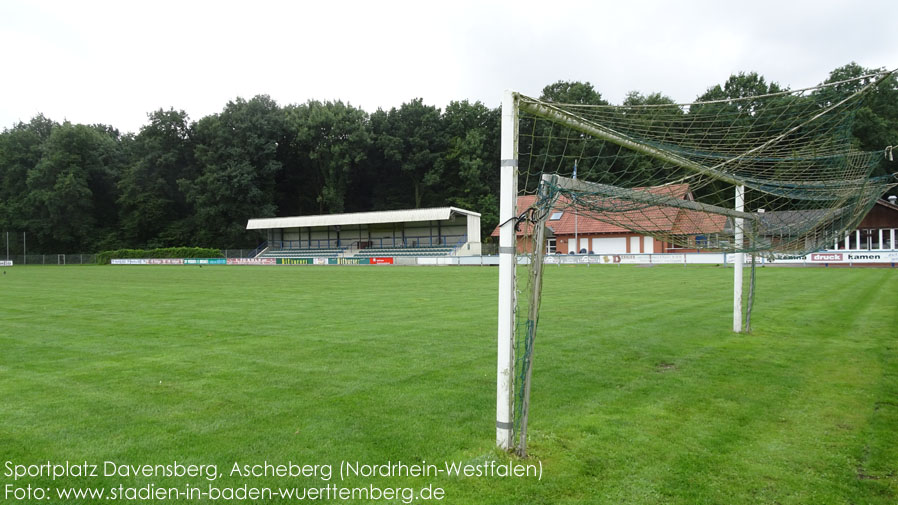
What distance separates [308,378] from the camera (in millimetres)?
6016

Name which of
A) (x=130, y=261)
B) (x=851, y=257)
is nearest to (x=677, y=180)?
(x=851, y=257)

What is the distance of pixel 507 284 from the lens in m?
3.92

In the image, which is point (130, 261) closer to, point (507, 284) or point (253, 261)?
point (253, 261)

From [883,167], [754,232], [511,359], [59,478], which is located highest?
[883,167]

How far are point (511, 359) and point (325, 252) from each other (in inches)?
2007

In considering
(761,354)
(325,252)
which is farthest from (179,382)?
(325,252)

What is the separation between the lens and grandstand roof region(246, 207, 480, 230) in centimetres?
4706

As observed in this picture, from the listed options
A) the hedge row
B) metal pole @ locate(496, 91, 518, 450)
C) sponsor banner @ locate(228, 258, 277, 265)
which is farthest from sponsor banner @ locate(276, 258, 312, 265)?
metal pole @ locate(496, 91, 518, 450)

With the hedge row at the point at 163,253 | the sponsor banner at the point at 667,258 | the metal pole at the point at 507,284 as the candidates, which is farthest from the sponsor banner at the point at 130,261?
the metal pole at the point at 507,284

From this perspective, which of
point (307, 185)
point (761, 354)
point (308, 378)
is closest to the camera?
point (308, 378)

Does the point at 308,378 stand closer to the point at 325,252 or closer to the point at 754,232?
the point at 754,232

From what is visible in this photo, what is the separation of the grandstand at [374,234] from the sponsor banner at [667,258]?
17.3 m

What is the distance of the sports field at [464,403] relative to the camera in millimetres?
3557

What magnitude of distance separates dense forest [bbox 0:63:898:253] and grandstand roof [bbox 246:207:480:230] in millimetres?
4414
